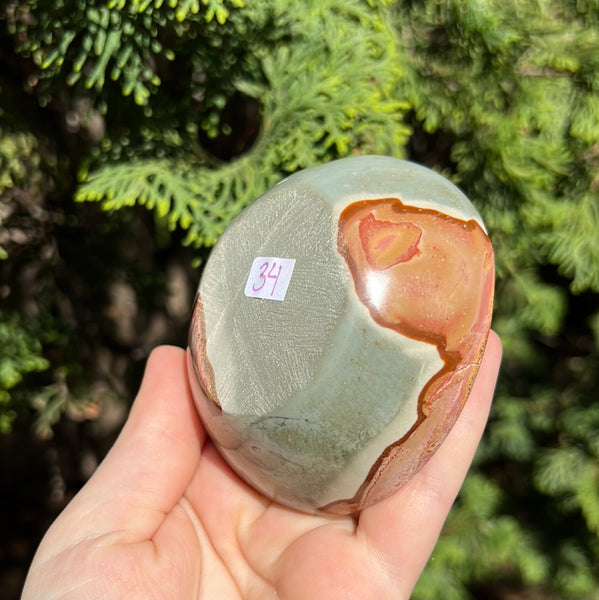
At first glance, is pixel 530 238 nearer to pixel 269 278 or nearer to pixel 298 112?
pixel 298 112

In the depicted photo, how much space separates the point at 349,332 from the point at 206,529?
2.06 ft

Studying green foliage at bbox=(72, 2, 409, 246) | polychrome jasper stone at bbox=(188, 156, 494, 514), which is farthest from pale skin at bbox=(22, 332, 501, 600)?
green foliage at bbox=(72, 2, 409, 246)

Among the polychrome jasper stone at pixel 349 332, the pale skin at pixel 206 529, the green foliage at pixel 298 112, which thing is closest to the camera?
the polychrome jasper stone at pixel 349 332

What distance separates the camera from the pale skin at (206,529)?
1325mm

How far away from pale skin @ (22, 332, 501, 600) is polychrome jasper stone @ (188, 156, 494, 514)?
4.4 inches

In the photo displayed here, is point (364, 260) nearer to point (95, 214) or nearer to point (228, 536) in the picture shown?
point (228, 536)

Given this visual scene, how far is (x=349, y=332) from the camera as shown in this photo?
1.16m

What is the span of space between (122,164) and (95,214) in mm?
474

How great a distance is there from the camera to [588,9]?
1807 mm

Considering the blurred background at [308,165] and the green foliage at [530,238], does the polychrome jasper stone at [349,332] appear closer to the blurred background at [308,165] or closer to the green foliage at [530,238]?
the blurred background at [308,165]

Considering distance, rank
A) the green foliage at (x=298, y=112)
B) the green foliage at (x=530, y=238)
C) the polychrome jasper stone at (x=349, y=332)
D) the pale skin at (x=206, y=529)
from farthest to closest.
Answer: the green foliage at (x=530, y=238), the green foliage at (x=298, y=112), the pale skin at (x=206, y=529), the polychrome jasper stone at (x=349, y=332)

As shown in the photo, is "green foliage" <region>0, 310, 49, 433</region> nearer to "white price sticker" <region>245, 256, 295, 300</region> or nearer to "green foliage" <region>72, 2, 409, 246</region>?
"green foliage" <region>72, 2, 409, 246</region>

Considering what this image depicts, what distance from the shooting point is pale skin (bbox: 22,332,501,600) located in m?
1.33

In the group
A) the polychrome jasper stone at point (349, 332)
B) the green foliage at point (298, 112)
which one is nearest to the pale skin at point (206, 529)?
the polychrome jasper stone at point (349, 332)
